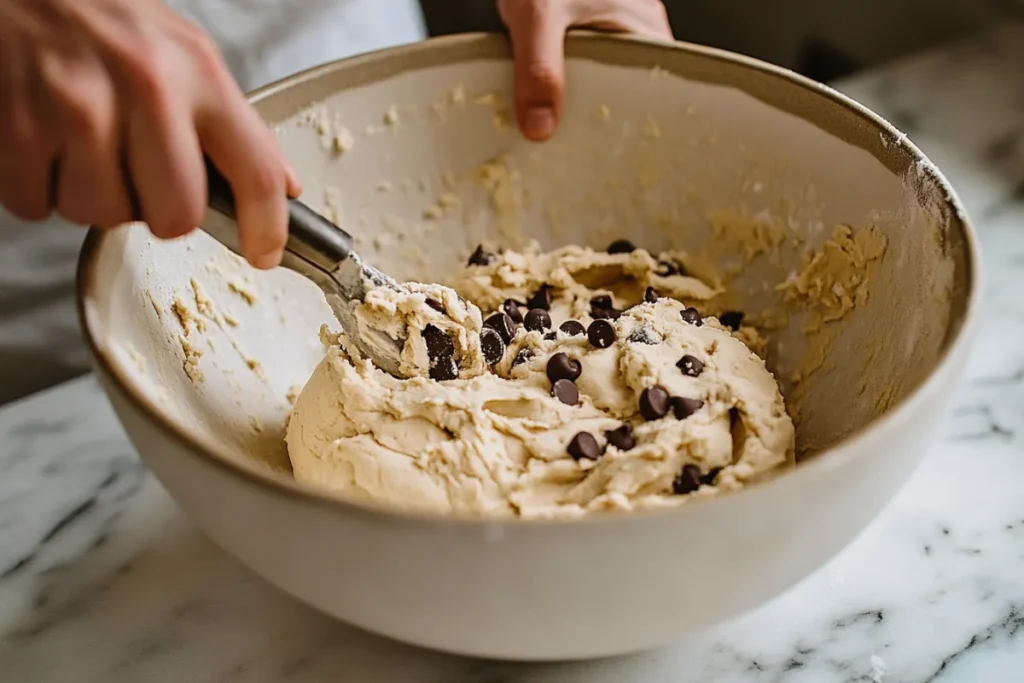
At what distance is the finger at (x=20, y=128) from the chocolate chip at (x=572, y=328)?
54 cm

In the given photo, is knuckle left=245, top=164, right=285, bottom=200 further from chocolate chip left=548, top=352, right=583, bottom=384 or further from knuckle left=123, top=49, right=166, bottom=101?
chocolate chip left=548, top=352, right=583, bottom=384

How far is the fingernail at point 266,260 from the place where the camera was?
823mm

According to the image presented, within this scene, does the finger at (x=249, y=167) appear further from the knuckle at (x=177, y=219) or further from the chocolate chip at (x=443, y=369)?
the chocolate chip at (x=443, y=369)

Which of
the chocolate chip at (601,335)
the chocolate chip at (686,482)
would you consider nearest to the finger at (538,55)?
the chocolate chip at (601,335)

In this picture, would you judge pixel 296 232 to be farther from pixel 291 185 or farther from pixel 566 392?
pixel 566 392

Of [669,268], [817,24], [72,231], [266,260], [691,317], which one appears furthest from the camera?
[817,24]

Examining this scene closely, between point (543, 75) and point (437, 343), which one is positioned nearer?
point (437, 343)

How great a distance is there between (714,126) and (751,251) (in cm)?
15

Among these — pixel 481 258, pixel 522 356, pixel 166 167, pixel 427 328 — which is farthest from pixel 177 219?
pixel 481 258

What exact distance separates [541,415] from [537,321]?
0.17 meters

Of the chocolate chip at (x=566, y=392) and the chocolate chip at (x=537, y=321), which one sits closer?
the chocolate chip at (x=566, y=392)

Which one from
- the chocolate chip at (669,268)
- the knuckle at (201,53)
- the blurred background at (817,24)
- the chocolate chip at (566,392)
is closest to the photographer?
the knuckle at (201,53)

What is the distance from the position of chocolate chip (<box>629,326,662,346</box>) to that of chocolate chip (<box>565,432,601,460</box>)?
0.49 ft

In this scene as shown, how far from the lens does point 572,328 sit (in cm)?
107
